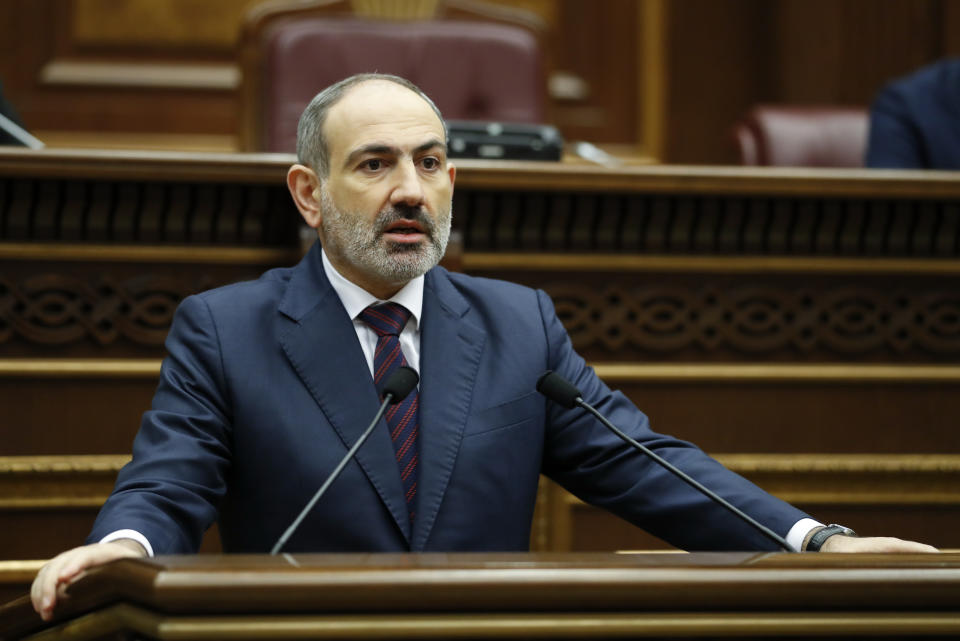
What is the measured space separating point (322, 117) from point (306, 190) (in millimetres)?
108

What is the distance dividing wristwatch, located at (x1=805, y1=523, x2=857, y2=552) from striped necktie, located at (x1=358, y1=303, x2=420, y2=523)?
0.45 m

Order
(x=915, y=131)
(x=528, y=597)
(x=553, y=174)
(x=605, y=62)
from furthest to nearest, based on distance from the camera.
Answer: (x=605, y=62)
(x=915, y=131)
(x=553, y=174)
(x=528, y=597)

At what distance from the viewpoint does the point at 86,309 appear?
1.84m

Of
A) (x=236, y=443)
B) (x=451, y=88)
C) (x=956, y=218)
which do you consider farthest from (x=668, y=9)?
(x=236, y=443)

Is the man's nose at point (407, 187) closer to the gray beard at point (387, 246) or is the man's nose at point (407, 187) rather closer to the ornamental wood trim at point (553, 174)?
the gray beard at point (387, 246)

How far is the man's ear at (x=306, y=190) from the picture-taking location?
154 centimetres

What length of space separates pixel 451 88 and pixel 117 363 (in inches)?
47.9

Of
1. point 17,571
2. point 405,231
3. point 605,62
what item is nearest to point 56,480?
point 17,571

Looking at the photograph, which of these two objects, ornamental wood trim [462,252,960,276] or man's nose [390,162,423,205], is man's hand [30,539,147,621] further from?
ornamental wood trim [462,252,960,276]

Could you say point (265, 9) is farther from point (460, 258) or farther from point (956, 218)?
point (956, 218)

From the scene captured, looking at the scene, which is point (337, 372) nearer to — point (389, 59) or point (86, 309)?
point (86, 309)

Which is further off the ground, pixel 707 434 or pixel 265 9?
pixel 265 9

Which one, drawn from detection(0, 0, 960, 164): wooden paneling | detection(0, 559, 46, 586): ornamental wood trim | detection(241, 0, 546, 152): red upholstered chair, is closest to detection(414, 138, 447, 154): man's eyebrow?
detection(0, 559, 46, 586): ornamental wood trim

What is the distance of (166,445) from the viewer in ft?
4.26
